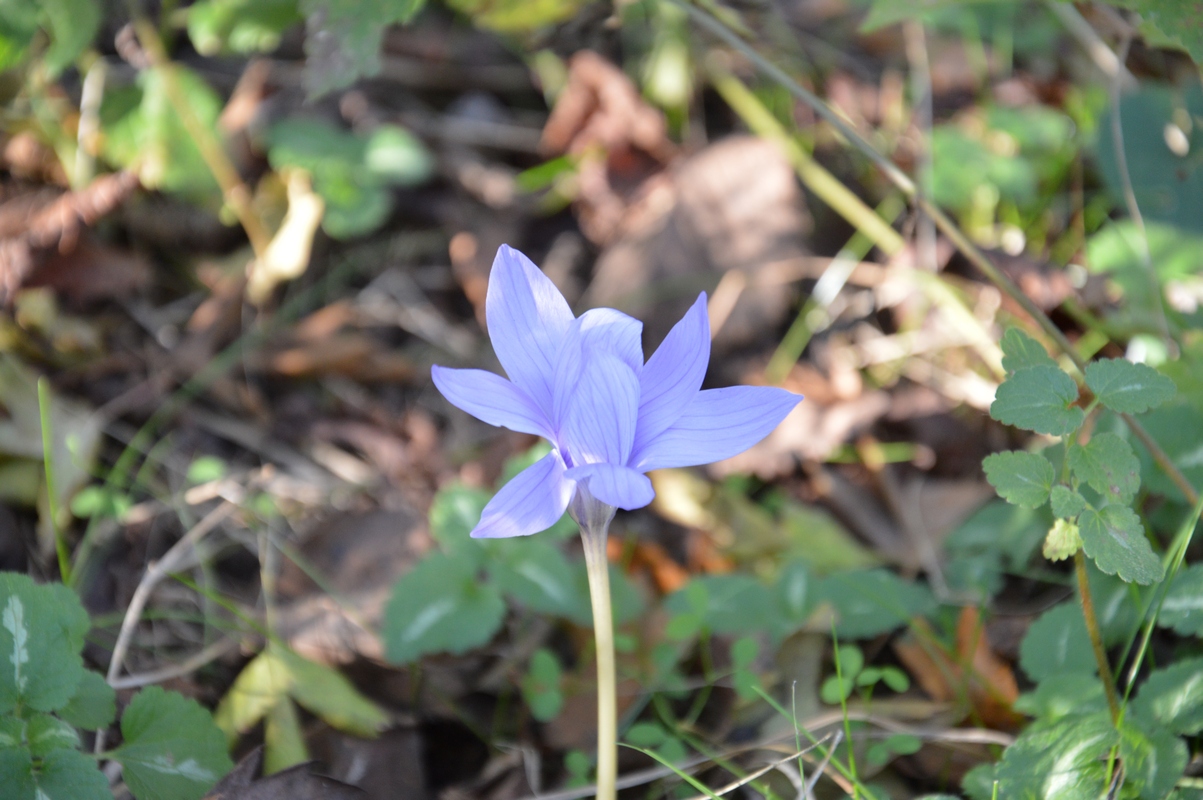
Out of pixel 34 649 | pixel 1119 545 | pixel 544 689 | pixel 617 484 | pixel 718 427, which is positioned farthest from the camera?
pixel 544 689

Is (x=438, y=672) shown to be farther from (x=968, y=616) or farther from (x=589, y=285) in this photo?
(x=589, y=285)

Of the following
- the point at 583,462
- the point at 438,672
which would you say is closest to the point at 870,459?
the point at 438,672

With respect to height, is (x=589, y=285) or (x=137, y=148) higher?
(x=137, y=148)

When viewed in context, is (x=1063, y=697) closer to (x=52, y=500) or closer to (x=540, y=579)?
(x=540, y=579)

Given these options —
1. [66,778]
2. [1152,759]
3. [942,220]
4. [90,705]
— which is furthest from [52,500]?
[1152,759]

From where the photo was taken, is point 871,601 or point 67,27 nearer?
point 871,601

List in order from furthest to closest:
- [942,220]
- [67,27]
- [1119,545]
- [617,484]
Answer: [67,27] < [942,220] < [1119,545] < [617,484]

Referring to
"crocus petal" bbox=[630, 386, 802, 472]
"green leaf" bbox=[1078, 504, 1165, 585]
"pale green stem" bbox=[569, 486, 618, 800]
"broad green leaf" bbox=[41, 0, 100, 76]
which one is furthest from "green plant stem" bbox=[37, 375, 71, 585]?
"green leaf" bbox=[1078, 504, 1165, 585]

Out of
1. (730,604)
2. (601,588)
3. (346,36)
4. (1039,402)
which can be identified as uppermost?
(346,36)
